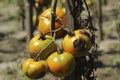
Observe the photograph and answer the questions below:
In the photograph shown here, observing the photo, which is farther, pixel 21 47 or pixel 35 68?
pixel 21 47

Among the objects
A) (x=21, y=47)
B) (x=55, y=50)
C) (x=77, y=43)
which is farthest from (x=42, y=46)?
(x=21, y=47)

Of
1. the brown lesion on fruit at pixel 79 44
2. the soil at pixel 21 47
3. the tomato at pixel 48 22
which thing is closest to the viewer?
the brown lesion on fruit at pixel 79 44

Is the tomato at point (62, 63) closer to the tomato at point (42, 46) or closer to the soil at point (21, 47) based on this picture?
the tomato at point (42, 46)

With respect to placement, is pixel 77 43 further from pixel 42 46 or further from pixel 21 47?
pixel 21 47

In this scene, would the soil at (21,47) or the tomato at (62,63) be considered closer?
the tomato at (62,63)

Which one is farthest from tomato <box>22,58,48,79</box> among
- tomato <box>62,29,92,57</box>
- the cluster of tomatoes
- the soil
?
the soil

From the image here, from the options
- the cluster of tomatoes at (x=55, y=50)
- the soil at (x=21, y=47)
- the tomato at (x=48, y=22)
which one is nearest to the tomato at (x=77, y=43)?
the cluster of tomatoes at (x=55, y=50)
